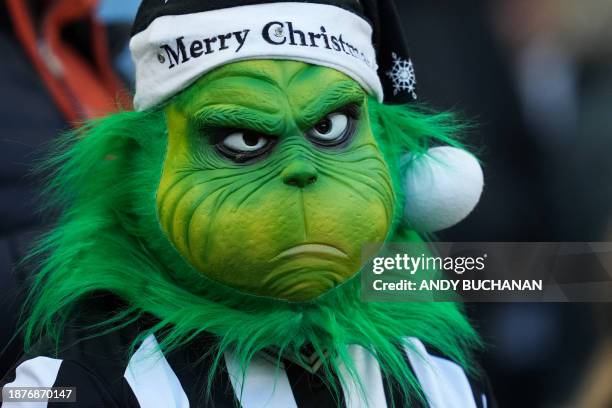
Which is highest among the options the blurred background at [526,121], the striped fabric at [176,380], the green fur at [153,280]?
the blurred background at [526,121]

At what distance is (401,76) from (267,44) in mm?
255

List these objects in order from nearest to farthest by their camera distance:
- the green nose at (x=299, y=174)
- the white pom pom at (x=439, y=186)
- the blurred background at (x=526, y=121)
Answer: the green nose at (x=299, y=174), the white pom pom at (x=439, y=186), the blurred background at (x=526, y=121)

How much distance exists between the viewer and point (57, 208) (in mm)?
1179

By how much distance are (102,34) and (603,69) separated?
1015 mm

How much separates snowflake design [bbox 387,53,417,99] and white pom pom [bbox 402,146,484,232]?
0.28ft

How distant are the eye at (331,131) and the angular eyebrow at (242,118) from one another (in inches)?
2.0

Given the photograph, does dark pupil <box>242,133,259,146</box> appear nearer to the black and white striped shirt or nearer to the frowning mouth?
the frowning mouth

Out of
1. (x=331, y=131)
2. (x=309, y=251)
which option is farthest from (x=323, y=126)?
(x=309, y=251)

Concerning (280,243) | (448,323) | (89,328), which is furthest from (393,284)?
(89,328)

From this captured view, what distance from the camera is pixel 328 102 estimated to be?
1.00 meters

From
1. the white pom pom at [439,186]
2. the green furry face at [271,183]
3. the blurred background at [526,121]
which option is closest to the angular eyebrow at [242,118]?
the green furry face at [271,183]

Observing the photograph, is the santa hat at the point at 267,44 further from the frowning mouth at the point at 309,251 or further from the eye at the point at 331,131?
the frowning mouth at the point at 309,251

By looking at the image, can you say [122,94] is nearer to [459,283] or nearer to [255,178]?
[255,178]

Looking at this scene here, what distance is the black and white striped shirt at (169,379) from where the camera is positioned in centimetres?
98
